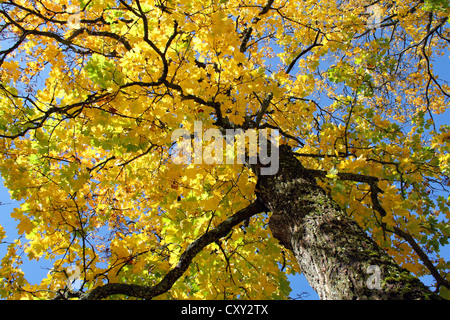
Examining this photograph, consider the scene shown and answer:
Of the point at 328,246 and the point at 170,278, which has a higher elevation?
the point at 328,246

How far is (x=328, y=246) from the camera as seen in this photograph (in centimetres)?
191

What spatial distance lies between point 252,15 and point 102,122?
114 inches

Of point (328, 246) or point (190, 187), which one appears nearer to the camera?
point (328, 246)

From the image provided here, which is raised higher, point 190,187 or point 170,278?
point 190,187

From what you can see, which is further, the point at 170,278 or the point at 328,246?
the point at 170,278

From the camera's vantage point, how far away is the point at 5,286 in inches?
114

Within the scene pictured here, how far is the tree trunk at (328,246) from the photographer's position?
5.12 feet

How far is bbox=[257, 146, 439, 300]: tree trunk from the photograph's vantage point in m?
1.56

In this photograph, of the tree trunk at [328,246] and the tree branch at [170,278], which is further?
the tree branch at [170,278]

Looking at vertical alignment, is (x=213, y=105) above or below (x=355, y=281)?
above

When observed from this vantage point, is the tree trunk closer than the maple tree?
Yes

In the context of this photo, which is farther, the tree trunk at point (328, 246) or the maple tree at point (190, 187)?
the maple tree at point (190, 187)
